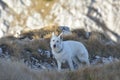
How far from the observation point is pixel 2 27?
6088 centimetres

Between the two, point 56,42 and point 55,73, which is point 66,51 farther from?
point 55,73

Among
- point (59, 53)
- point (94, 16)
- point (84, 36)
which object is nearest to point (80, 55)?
point (59, 53)

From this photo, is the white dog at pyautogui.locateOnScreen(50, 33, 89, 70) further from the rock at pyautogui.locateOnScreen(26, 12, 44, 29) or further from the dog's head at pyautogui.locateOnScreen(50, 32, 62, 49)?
the rock at pyautogui.locateOnScreen(26, 12, 44, 29)

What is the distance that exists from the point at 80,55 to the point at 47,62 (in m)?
1.88

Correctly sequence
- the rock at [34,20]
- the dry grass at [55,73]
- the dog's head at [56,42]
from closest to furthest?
the dry grass at [55,73]
the dog's head at [56,42]
the rock at [34,20]

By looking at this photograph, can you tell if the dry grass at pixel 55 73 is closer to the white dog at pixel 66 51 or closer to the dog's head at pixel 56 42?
the white dog at pixel 66 51

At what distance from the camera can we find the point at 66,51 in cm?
1583

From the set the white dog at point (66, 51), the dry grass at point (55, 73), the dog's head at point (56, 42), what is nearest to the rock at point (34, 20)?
the white dog at point (66, 51)

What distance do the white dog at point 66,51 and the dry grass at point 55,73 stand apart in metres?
2.49

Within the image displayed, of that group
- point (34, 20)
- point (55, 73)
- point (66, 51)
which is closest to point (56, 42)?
point (66, 51)

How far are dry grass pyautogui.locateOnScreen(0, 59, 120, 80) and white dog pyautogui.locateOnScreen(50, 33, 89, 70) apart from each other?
249 cm

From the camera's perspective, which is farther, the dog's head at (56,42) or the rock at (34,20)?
the rock at (34,20)

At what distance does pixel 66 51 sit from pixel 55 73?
3627mm

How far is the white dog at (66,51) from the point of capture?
15.5m
